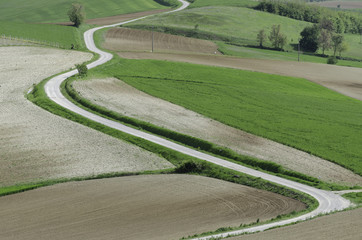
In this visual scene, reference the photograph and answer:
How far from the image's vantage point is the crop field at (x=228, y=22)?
16162cm

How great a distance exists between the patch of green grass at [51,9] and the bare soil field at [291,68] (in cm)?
6338

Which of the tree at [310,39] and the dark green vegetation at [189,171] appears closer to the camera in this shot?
the dark green vegetation at [189,171]

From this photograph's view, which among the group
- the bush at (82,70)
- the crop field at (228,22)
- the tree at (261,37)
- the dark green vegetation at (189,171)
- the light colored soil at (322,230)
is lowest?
the dark green vegetation at (189,171)

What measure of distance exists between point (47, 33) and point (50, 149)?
92.9 metres

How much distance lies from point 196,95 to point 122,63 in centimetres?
2646

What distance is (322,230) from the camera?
32344 mm

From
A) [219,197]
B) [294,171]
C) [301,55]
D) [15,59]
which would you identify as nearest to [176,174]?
[219,197]

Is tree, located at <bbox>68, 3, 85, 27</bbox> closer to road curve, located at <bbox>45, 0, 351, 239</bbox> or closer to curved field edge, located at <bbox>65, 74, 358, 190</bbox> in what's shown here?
road curve, located at <bbox>45, 0, 351, 239</bbox>

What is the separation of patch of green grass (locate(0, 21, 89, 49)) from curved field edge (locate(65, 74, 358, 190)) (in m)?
56.7

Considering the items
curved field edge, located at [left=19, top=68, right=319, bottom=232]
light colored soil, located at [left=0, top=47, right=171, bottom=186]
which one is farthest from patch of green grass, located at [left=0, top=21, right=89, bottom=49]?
curved field edge, located at [left=19, top=68, right=319, bottom=232]

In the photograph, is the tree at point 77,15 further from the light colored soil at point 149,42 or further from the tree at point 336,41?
the tree at point 336,41

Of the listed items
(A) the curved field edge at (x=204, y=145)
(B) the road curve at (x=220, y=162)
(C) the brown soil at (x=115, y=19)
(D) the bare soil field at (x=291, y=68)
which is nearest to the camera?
(B) the road curve at (x=220, y=162)

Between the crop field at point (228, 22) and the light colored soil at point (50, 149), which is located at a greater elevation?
the crop field at point (228, 22)

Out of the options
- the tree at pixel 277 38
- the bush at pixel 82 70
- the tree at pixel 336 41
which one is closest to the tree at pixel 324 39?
the tree at pixel 336 41
